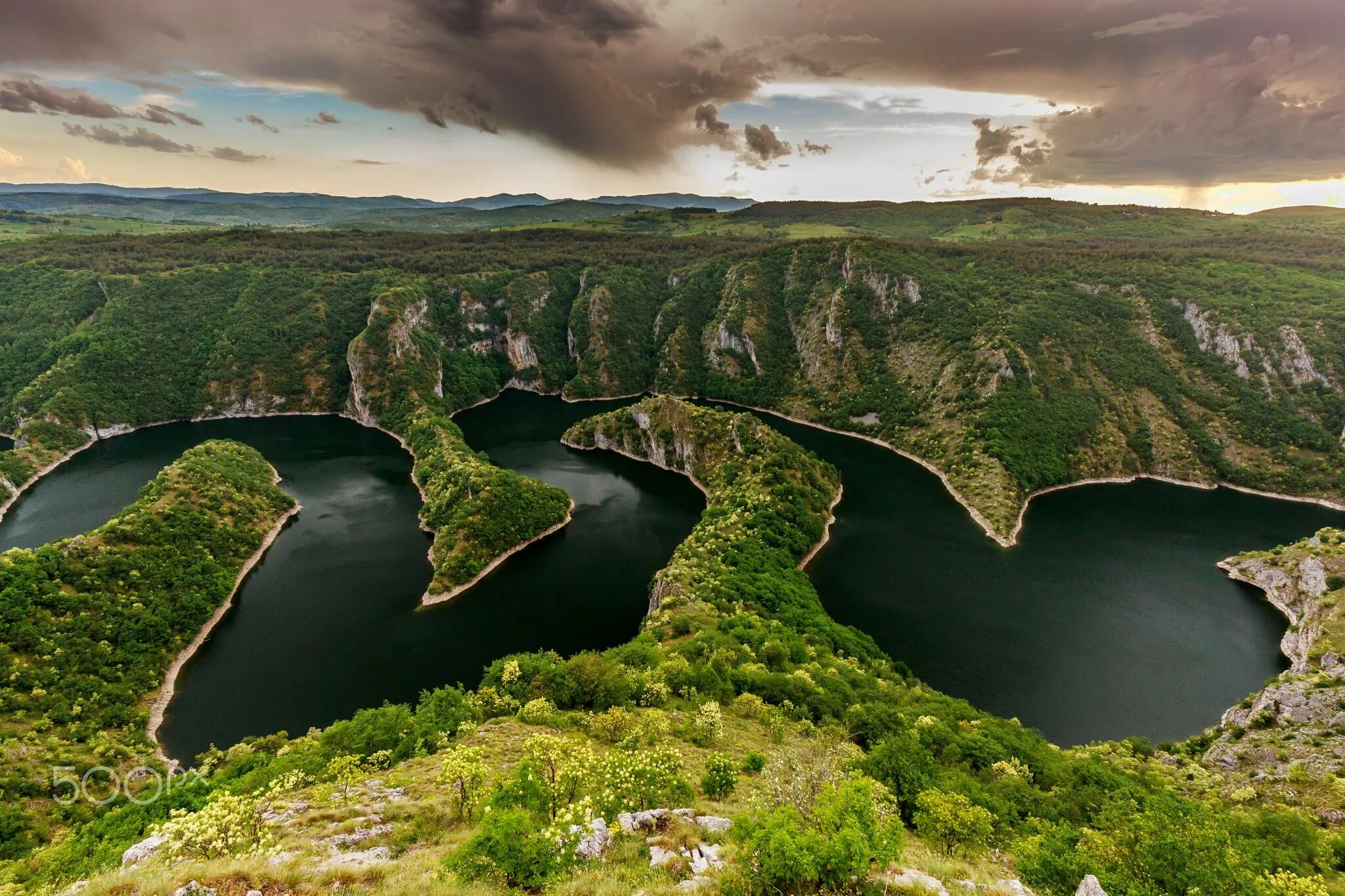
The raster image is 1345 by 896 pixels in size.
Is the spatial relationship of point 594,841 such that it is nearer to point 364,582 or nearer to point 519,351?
point 364,582

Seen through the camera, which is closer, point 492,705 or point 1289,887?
point 1289,887

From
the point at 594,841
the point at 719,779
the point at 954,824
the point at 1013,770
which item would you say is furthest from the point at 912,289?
the point at 594,841

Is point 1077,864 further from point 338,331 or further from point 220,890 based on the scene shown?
point 338,331

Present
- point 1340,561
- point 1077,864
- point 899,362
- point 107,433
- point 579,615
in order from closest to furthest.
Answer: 1. point 1077,864
2. point 1340,561
3. point 579,615
4. point 107,433
5. point 899,362

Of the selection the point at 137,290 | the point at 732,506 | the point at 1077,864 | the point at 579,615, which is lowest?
the point at 579,615

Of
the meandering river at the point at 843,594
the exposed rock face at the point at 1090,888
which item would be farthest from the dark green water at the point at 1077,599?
the exposed rock face at the point at 1090,888

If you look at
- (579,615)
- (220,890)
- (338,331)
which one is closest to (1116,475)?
(579,615)
